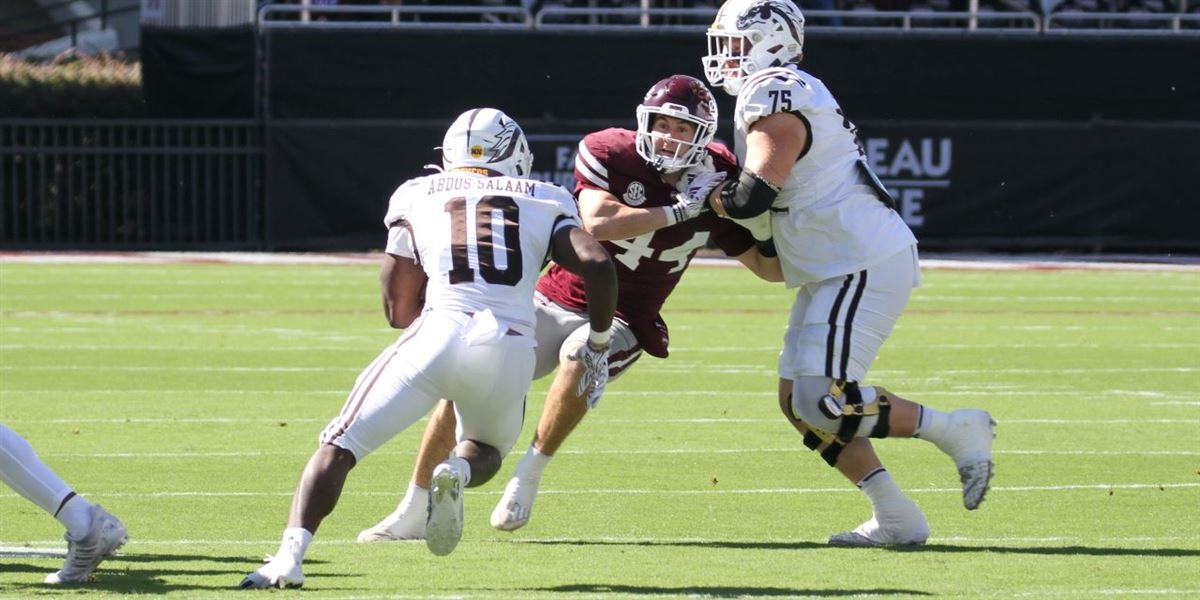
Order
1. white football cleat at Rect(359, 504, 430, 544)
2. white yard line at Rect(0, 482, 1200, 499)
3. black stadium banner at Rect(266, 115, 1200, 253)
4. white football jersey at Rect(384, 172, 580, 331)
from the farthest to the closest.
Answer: black stadium banner at Rect(266, 115, 1200, 253)
white yard line at Rect(0, 482, 1200, 499)
white football cleat at Rect(359, 504, 430, 544)
white football jersey at Rect(384, 172, 580, 331)

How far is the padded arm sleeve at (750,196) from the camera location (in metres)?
6.51

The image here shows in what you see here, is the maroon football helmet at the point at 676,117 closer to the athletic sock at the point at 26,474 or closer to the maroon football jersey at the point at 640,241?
the maroon football jersey at the point at 640,241

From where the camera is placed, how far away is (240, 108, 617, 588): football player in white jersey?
18.4 feet

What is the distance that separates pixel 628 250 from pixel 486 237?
1.44 metres

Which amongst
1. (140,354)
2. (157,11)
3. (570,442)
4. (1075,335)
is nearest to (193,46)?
(157,11)

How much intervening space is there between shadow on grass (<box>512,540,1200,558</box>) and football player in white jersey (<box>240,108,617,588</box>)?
0.78 meters

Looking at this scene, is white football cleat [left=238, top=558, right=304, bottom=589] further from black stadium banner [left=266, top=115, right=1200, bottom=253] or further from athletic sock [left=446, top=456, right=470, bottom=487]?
black stadium banner [left=266, top=115, right=1200, bottom=253]

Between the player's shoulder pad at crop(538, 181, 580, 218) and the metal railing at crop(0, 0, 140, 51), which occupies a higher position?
the player's shoulder pad at crop(538, 181, 580, 218)

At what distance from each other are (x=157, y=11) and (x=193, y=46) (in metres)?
1.02

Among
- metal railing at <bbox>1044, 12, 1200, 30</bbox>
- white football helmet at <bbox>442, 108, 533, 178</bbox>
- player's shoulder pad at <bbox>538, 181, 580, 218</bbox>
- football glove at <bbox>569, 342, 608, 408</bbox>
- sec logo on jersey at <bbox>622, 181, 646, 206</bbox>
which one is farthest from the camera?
metal railing at <bbox>1044, 12, 1200, 30</bbox>

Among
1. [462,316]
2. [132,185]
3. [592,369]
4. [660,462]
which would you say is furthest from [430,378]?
[132,185]

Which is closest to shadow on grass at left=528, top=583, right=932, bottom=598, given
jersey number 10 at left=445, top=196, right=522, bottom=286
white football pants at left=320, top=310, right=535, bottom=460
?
white football pants at left=320, top=310, right=535, bottom=460

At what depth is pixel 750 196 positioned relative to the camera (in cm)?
651

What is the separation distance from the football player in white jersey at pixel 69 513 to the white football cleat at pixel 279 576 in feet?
1.79
